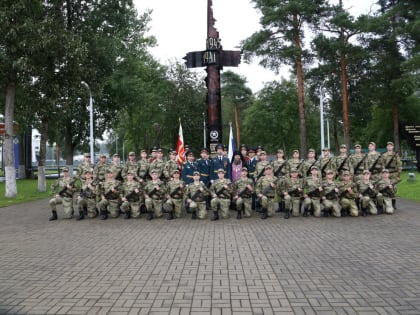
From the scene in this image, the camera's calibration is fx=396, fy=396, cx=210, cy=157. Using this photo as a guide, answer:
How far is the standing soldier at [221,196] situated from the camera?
1007cm

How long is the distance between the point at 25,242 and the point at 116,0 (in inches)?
660

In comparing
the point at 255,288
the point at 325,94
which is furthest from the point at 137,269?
the point at 325,94

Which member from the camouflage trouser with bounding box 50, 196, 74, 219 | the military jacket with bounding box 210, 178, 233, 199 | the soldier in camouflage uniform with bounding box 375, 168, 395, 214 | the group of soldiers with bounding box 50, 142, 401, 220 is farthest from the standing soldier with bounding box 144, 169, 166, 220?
the soldier in camouflage uniform with bounding box 375, 168, 395, 214

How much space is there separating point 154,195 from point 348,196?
16.4ft

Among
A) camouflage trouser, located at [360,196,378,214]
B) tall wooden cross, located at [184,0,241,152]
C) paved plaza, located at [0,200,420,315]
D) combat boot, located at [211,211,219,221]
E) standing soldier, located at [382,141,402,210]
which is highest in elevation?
tall wooden cross, located at [184,0,241,152]

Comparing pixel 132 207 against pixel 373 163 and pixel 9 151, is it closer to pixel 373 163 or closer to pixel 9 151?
pixel 373 163

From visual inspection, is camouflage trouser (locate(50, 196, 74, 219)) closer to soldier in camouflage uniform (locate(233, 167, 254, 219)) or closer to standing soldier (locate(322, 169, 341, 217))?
soldier in camouflage uniform (locate(233, 167, 254, 219))

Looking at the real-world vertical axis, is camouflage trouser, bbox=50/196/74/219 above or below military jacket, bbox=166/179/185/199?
below

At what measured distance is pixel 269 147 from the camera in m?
41.7

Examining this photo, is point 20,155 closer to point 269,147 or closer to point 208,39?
point 269,147

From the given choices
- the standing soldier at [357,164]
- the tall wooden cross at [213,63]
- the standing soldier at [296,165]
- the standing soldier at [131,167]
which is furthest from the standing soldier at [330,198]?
the standing soldier at [131,167]

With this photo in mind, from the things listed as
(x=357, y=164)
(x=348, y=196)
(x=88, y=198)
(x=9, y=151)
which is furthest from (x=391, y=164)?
(x=9, y=151)

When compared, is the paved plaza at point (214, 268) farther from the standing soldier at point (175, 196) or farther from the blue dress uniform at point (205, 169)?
the blue dress uniform at point (205, 169)

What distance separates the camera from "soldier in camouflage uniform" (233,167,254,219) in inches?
400
